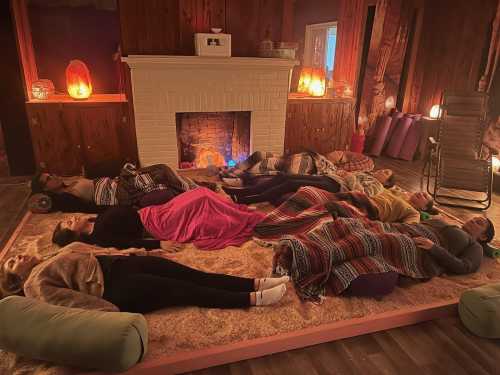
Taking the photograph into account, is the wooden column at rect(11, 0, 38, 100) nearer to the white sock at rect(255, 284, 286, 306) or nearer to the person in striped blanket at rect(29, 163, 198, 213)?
the person in striped blanket at rect(29, 163, 198, 213)

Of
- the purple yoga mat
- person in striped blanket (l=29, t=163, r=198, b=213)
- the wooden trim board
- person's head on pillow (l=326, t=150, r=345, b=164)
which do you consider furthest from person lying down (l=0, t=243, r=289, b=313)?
the purple yoga mat

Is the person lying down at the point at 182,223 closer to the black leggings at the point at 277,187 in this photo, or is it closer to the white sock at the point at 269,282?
the black leggings at the point at 277,187

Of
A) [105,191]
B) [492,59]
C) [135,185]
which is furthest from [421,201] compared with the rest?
[105,191]

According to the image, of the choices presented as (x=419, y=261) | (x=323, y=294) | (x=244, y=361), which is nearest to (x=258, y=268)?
(x=323, y=294)

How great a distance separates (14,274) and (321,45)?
513 cm

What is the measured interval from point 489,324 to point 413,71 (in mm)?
4562

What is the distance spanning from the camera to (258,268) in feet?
8.29

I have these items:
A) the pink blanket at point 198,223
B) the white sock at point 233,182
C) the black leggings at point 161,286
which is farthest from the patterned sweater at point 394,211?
the white sock at point 233,182

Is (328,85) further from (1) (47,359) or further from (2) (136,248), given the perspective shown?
(1) (47,359)

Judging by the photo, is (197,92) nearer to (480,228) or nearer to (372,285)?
(372,285)

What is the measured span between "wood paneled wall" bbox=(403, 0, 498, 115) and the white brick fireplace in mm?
2354

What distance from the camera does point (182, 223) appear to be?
2.86 meters

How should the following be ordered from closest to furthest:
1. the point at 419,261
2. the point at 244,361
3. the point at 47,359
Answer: the point at 47,359 < the point at 244,361 < the point at 419,261

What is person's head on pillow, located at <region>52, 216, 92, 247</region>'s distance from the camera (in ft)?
8.34
